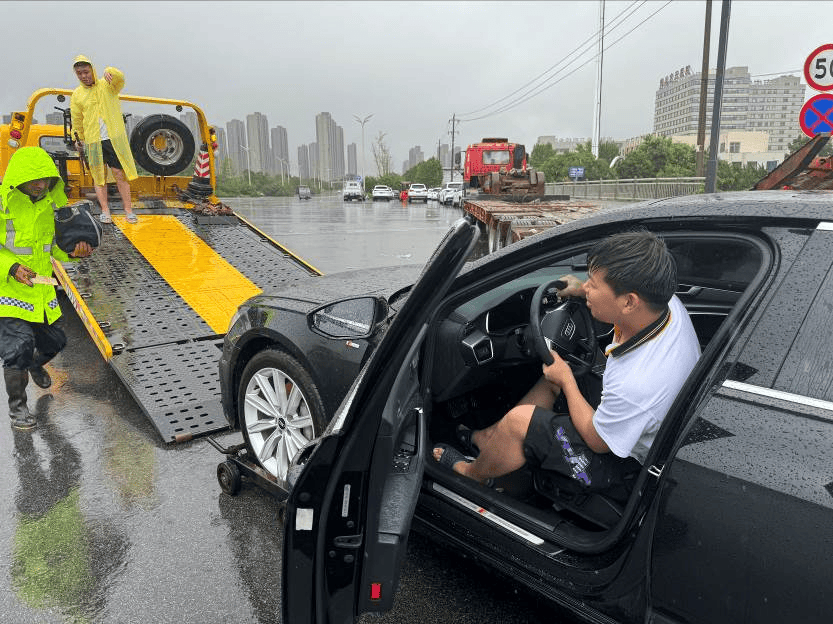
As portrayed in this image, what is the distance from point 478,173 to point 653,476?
26.2 meters

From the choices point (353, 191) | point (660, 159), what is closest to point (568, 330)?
point (353, 191)

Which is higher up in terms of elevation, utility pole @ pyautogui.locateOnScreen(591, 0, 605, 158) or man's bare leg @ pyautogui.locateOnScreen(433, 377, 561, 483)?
utility pole @ pyautogui.locateOnScreen(591, 0, 605, 158)

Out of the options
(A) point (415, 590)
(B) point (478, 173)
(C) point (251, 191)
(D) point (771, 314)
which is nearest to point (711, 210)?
(D) point (771, 314)

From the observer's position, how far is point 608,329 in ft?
9.16

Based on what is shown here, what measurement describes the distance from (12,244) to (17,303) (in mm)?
363

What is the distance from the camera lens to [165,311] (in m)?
5.13

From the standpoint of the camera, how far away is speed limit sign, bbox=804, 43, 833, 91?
22.2 feet

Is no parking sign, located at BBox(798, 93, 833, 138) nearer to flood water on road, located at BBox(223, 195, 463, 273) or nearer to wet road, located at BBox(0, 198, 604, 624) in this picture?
flood water on road, located at BBox(223, 195, 463, 273)

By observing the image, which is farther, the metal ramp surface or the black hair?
the metal ramp surface

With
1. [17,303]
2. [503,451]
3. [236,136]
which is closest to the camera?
[503,451]

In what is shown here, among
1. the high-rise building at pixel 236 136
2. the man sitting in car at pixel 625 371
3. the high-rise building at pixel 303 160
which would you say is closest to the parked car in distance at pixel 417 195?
the man sitting in car at pixel 625 371

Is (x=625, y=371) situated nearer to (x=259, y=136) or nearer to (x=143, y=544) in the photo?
(x=143, y=544)

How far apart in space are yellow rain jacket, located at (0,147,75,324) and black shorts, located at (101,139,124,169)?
359 cm

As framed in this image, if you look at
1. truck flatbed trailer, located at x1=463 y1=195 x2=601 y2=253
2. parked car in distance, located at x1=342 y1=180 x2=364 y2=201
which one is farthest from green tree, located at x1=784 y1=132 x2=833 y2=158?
parked car in distance, located at x1=342 y1=180 x2=364 y2=201
